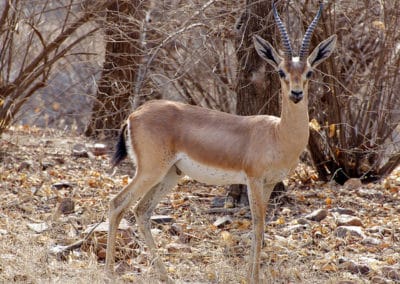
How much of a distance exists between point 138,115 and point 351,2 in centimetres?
324

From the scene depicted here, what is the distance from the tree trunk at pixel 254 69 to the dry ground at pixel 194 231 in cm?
107

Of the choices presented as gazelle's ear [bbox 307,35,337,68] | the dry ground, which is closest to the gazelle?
gazelle's ear [bbox 307,35,337,68]

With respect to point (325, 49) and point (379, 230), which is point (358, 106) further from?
point (325, 49)

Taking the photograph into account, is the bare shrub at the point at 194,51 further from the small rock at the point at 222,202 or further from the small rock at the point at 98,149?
the small rock at the point at 222,202

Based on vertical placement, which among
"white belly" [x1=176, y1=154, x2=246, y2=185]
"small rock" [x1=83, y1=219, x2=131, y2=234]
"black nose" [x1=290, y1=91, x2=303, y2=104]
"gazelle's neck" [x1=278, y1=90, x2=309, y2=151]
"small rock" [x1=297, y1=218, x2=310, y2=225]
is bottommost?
"small rock" [x1=83, y1=219, x2=131, y2=234]

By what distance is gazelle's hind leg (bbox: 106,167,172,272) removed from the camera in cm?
698

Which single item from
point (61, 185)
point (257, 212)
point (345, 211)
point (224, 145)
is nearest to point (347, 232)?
point (345, 211)

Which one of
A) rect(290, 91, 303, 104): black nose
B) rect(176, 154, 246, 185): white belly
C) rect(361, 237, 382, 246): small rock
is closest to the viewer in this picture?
rect(290, 91, 303, 104): black nose

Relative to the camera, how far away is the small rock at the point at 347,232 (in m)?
7.71

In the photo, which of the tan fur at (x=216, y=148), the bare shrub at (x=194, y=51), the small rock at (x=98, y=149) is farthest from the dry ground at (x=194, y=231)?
the bare shrub at (x=194, y=51)

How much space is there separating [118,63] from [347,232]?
4246 mm

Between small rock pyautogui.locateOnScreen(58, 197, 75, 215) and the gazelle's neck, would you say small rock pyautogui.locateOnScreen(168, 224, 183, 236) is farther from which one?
the gazelle's neck

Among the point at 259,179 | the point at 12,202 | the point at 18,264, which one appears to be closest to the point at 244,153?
the point at 259,179

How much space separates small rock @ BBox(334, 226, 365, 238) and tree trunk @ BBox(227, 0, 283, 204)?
4.75ft
